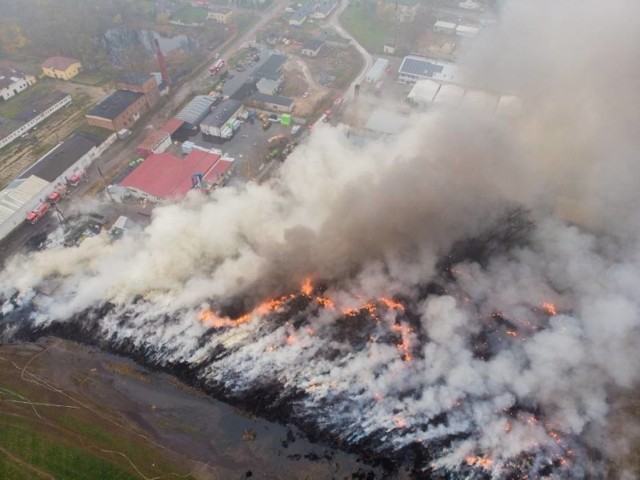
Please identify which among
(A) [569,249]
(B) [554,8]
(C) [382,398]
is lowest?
(C) [382,398]

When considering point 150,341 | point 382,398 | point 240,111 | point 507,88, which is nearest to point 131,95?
point 240,111

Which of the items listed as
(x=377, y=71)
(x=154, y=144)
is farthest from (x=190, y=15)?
(x=154, y=144)

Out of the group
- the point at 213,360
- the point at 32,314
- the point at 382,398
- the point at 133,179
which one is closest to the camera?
the point at 382,398

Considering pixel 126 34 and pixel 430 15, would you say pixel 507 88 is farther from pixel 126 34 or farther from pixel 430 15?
pixel 126 34

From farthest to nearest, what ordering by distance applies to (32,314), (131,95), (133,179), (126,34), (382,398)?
(126,34)
(131,95)
(133,179)
(32,314)
(382,398)

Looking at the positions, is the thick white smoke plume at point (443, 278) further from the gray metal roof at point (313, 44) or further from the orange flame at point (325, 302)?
the gray metal roof at point (313, 44)

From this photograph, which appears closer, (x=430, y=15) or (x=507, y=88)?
(x=507, y=88)

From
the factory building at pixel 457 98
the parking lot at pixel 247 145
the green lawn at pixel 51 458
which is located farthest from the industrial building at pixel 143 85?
the green lawn at pixel 51 458
